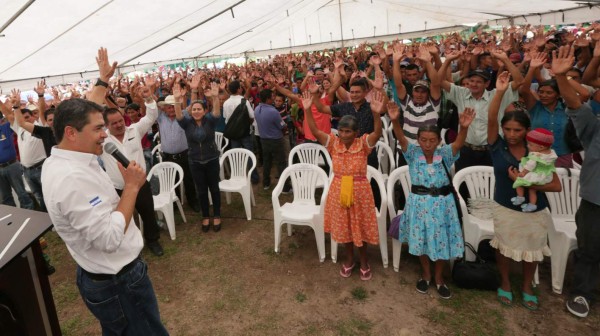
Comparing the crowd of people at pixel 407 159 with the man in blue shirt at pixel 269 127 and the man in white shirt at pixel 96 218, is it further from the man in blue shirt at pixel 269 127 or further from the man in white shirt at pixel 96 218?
the man in blue shirt at pixel 269 127

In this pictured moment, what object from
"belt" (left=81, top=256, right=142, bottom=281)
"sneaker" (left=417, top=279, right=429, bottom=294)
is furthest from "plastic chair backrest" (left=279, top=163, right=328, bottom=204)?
"belt" (left=81, top=256, right=142, bottom=281)

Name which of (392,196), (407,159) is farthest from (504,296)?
(407,159)

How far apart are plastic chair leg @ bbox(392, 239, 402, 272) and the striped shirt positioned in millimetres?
1169

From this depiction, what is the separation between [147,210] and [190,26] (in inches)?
283

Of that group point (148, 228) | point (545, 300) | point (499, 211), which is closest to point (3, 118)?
point (148, 228)

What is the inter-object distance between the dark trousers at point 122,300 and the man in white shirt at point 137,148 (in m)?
1.78

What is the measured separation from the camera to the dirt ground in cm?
274

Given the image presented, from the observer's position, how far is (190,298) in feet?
10.9

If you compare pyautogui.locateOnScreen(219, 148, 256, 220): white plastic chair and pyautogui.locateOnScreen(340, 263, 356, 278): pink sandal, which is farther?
pyautogui.locateOnScreen(219, 148, 256, 220): white plastic chair

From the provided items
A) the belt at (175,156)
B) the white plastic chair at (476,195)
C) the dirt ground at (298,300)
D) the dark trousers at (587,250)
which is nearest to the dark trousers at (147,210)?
the dirt ground at (298,300)

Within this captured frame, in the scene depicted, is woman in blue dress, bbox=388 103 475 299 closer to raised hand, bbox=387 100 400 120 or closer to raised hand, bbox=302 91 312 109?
raised hand, bbox=387 100 400 120

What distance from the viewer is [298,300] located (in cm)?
317

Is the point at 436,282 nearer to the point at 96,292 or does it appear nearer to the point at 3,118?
the point at 96,292

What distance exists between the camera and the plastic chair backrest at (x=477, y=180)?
3.40m
